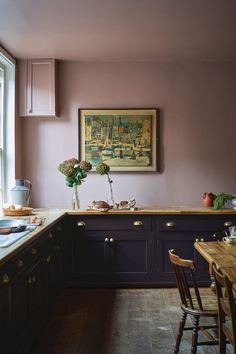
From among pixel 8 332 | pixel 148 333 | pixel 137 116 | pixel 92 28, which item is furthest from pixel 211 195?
pixel 8 332

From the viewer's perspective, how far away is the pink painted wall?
4910mm

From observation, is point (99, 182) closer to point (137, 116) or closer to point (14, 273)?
point (137, 116)

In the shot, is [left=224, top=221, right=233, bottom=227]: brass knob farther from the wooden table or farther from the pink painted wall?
the wooden table

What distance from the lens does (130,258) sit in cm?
443

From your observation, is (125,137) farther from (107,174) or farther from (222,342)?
(222,342)

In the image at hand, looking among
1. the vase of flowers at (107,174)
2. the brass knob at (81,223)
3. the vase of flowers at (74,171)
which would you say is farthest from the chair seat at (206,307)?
the vase of flowers at (74,171)

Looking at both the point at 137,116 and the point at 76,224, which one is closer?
the point at 76,224

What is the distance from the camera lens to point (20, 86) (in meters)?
4.80

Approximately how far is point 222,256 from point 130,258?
1.82 metres

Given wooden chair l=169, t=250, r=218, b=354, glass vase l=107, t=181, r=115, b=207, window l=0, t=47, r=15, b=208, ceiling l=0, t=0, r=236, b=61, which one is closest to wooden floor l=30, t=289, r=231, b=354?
wooden chair l=169, t=250, r=218, b=354

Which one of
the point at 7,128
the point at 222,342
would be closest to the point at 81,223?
the point at 7,128

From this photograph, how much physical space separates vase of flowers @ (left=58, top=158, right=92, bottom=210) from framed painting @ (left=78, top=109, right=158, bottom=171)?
0.36m

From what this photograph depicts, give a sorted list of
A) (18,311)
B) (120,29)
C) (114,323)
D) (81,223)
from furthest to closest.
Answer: (81,223) → (120,29) → (114,323) → (18,311)

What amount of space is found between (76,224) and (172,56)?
221 cm
